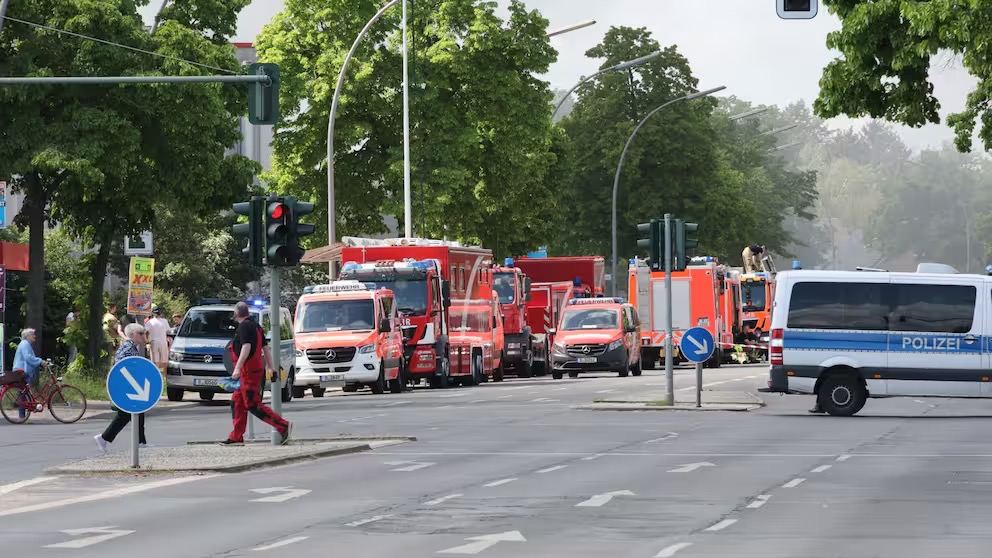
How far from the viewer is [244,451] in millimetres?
22000

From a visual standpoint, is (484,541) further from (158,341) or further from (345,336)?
(158,341)

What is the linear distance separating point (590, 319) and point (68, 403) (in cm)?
2091

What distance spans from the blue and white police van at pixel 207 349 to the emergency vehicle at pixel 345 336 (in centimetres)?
101

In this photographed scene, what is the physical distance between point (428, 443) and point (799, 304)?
8449 millimetres

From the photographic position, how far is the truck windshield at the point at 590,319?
50.3 metres

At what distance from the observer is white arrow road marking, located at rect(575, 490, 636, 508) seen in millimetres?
15719

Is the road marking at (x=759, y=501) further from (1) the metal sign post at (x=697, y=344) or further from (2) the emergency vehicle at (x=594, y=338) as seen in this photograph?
(2) the emergency vehicle at (x=594, y=338)

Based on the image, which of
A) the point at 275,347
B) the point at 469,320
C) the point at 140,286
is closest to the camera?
the point at 275,347

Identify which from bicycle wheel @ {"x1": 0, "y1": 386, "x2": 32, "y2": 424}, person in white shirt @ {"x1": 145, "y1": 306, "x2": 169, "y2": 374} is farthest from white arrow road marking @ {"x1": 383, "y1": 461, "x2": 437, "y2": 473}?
person in white shirt @ {"x1": 145, "y1": 306, "x2": 169, "y2": 374}

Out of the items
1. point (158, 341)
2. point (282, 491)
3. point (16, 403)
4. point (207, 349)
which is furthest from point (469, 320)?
point (282, 491)

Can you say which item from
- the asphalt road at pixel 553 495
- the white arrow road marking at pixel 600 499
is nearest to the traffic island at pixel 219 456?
the asphalt road at pixel 553 495

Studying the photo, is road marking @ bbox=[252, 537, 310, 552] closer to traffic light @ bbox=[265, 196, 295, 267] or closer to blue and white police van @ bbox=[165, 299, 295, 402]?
traffic light @ bbox=[265, 196, 295, 267]

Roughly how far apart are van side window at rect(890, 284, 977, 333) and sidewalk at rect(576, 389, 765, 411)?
3.44 meters

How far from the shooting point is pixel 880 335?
29.9m
